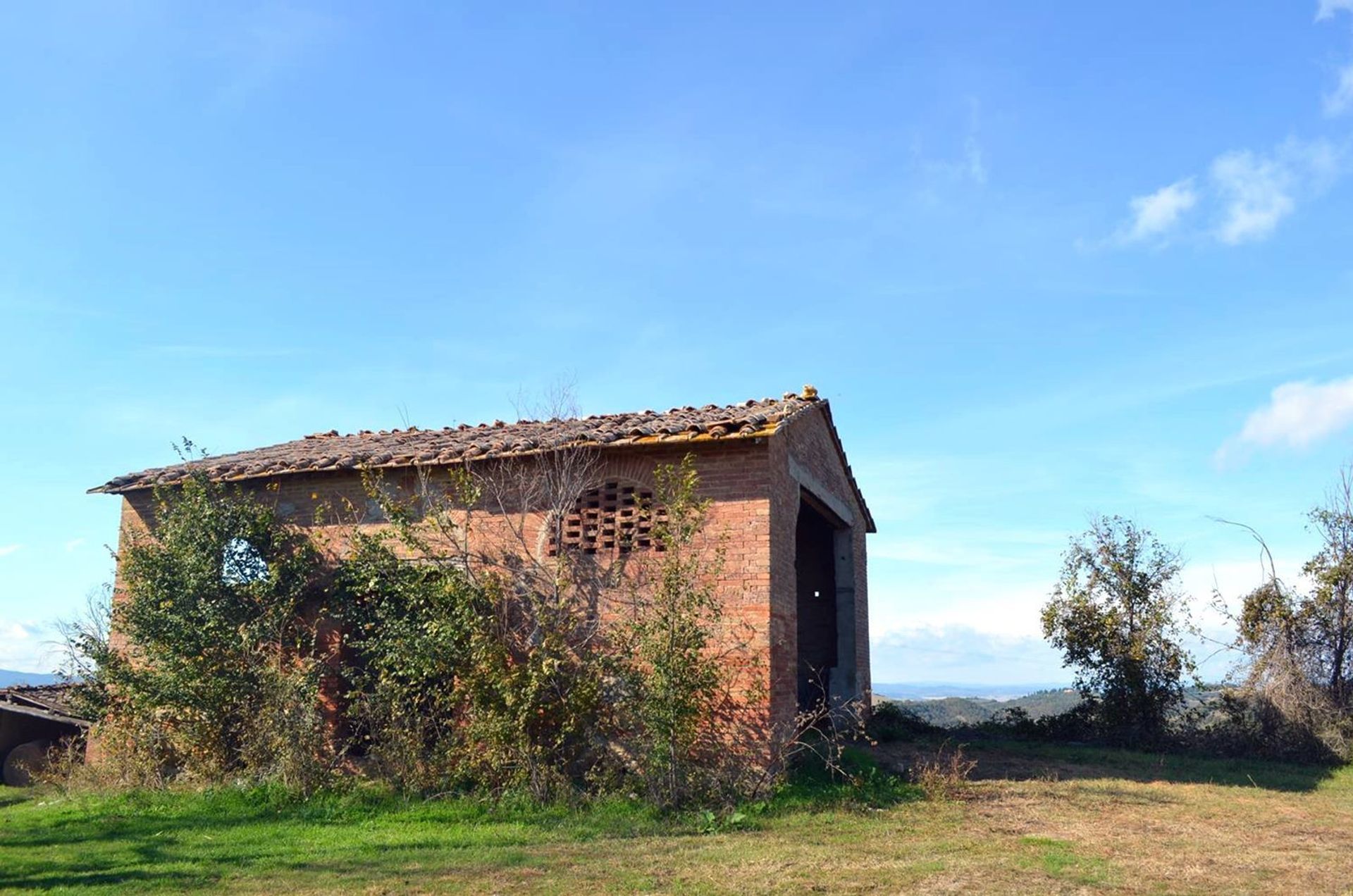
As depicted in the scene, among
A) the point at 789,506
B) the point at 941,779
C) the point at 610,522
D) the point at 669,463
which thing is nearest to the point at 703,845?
the point at 941,779

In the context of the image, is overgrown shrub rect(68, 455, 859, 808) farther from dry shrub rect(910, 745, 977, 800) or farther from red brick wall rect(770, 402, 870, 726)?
dry shrub rect(910, 745, 977, 800)

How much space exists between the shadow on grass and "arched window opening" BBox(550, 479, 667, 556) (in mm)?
5071

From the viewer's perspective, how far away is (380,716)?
1123cm

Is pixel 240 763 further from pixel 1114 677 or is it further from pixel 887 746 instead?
pixel 1114 677

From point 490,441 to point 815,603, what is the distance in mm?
7878

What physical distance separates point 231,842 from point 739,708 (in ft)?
17.2

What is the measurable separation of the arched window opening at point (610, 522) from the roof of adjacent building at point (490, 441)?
66 cm

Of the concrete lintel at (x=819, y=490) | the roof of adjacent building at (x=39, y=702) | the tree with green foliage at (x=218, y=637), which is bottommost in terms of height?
the roof of adjacent building at (x=39, y=702)

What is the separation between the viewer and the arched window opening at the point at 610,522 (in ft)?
38.5

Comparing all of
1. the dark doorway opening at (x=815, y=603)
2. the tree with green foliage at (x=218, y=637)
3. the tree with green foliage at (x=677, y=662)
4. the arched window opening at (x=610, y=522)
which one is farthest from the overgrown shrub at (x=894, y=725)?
the tree with green foliage at (x=218, y=637)

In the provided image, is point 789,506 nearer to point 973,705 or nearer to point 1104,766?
point 1104,766

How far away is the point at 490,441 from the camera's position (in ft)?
42.8

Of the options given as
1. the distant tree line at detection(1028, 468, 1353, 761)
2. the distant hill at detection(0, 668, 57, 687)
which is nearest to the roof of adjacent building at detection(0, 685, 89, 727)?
the distant hill at detection(0, 668, 57, 687)

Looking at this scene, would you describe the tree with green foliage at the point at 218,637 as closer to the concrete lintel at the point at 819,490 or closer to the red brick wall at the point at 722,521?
the red brick wall at the point at 722,521
